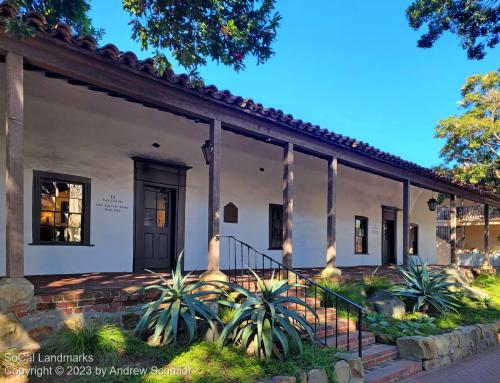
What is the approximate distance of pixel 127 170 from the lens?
8.31 metres

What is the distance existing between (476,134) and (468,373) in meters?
15.0

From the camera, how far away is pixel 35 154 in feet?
23.2

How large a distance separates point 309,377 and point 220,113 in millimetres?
4150

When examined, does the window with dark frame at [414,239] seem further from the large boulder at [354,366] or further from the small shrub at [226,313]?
the small shrub at [226,313]

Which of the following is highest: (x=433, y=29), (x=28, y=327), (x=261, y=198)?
(x=433, y=29)

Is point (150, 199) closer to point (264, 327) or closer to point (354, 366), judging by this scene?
point (264, 327)

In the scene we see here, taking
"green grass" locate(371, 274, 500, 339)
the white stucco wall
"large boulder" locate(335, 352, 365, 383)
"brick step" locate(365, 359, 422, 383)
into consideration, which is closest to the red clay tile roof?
the white stucco wall

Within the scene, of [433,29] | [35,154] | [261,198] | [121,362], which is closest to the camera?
[121,362]

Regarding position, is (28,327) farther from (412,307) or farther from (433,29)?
(433,29)

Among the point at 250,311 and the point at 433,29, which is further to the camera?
the point at 433,29

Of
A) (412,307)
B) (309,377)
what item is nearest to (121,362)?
(309,377)

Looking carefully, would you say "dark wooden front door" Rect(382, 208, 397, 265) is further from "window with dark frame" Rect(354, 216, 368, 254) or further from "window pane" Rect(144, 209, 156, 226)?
A: "window pane" Rect(144, 209, 156, 226)

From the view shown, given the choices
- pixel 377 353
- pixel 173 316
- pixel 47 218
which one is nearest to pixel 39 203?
pixel 47 218

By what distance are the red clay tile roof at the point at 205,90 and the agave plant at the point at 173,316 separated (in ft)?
8.96
